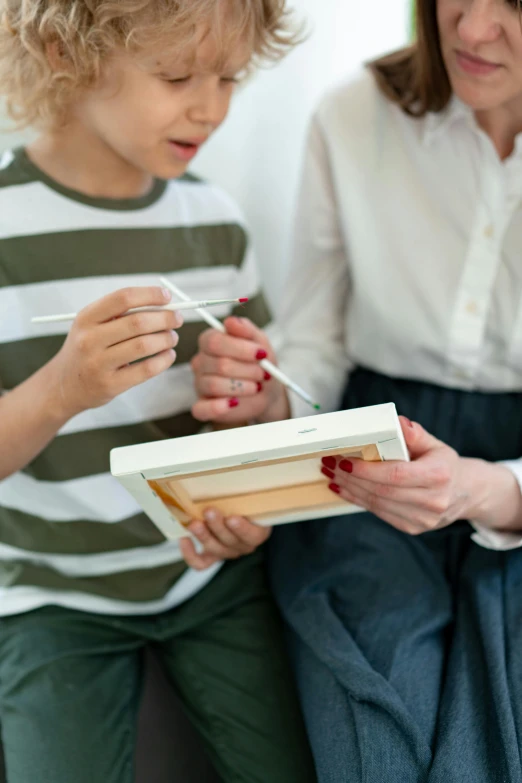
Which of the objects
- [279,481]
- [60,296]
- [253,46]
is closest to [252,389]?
[279,481]

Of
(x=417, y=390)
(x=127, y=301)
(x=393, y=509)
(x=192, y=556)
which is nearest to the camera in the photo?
(x=127, y=301)

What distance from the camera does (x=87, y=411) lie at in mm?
912

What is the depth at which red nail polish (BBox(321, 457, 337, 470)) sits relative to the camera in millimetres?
742

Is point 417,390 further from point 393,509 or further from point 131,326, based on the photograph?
point 131,326

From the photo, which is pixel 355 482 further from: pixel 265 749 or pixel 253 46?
pixel 253 46

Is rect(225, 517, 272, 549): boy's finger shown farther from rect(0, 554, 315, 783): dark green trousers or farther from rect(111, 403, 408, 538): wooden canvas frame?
rect(0, 554, 315, 783): dark green trousers

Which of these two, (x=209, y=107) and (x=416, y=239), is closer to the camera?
(x=209, y=107)

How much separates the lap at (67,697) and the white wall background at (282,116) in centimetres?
66

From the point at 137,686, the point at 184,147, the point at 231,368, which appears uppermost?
the point at 184,147

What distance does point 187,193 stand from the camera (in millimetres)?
1012

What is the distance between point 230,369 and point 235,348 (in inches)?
0.9

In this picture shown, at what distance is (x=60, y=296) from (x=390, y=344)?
1.30 ft

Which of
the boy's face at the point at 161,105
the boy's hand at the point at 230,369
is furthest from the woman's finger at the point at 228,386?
the boy's face at the point at 161,105

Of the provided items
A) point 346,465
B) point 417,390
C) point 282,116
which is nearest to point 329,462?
point 346,465
